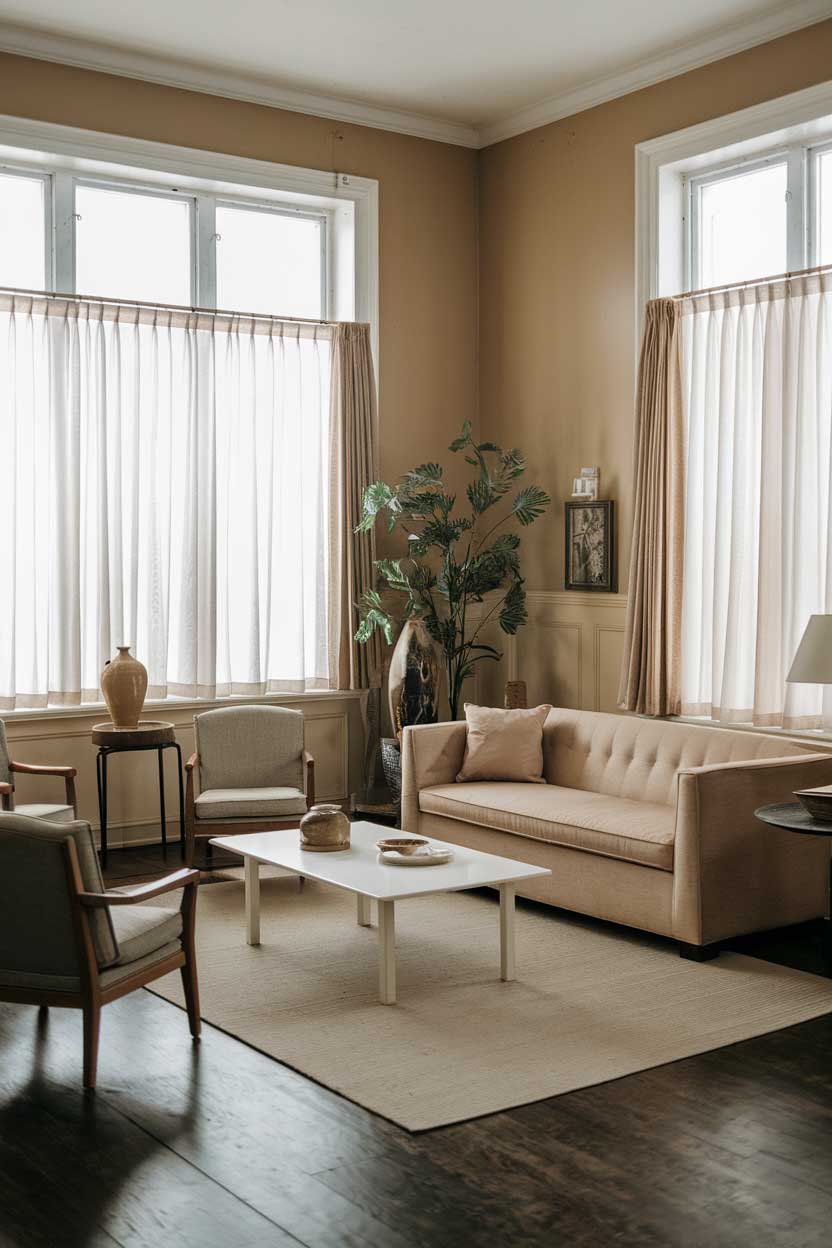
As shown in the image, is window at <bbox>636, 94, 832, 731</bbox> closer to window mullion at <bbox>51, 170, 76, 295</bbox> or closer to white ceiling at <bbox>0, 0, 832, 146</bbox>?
white ceiling at <bbox>0, 0, 832, 146</bbox>

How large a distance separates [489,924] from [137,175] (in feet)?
14.2

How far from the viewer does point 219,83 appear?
23.1 ft

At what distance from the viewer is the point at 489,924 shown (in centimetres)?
553

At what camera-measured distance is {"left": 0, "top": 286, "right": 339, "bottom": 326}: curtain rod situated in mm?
6633

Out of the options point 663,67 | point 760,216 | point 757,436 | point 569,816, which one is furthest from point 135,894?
point 663,67

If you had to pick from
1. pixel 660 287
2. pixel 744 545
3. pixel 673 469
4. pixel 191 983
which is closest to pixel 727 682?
pixel 744 545

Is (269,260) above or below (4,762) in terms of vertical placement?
above

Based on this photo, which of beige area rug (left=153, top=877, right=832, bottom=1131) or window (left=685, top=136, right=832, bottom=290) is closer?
beige area rug (left=153, top=877, right=832, bottom=1131)

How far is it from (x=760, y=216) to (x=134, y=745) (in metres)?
4.04

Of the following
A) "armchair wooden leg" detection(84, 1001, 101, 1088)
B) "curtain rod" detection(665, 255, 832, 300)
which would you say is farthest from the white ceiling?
"armchair wooden leg" detection(84, 1001, 101, 1088)

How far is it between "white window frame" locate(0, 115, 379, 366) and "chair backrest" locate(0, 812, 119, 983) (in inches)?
156

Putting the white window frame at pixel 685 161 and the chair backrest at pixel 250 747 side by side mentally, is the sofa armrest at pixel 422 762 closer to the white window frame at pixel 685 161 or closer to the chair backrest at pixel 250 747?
the chair backrest at pixel 250 747

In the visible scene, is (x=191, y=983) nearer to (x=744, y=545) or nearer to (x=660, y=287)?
(x=744, y=545)

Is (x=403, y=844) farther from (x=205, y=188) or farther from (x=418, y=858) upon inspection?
(x=205, y=188)
